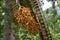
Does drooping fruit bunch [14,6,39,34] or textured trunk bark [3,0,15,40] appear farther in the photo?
textured trunk bark [3,0,15,40]

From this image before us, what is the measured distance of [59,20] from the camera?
46.7 ft

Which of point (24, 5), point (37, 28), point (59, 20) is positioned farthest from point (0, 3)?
point (59, 20)

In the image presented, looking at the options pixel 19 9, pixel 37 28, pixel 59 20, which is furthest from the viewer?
pixel 59 20

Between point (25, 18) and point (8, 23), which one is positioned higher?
point (8, 23)

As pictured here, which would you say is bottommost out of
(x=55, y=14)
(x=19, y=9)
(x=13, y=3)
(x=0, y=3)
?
(x=19, y=9)

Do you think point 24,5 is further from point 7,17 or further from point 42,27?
point 42,27

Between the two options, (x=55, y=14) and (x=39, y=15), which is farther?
(x=55, y=14)

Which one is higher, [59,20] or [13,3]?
[59,20]

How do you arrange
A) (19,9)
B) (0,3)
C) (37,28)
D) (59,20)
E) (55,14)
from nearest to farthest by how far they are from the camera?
(19,9), (37,28), (0,3), (55,14), (59,20)

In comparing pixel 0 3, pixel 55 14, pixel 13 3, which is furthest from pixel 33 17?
pixel 55 14

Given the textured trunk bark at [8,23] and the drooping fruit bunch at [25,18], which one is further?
the textured trunk bark at [8,23]

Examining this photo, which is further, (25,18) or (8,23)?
(8,23)

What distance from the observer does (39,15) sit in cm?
668

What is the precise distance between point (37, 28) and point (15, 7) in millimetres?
1077
